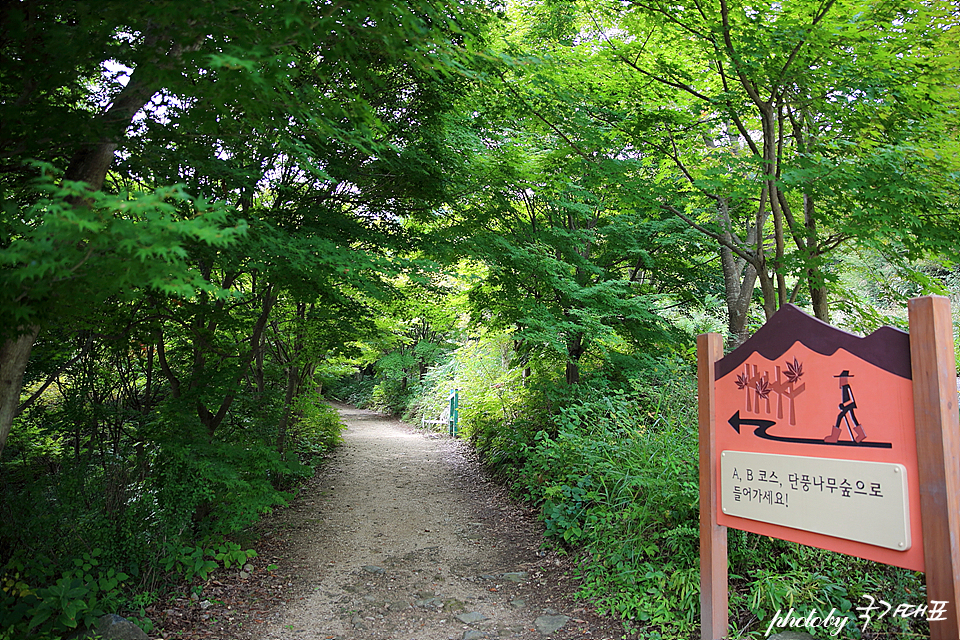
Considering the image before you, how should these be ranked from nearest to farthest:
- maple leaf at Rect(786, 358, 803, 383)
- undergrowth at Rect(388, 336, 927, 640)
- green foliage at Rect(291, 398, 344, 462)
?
maple leaf at Rect(786, 358, 803, 383)
undergrowth at Rect(388, 336, 927, 640)
green foliage at Rect(291, 398, 344, 462)

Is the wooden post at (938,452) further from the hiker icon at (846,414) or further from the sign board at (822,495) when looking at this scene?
the hiker icon at (846,414)

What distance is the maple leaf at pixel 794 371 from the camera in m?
2.82

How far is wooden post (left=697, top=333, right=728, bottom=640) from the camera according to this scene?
10.4 ft

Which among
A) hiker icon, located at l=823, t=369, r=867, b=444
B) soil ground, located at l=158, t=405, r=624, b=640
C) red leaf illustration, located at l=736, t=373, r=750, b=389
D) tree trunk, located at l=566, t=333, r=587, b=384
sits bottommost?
soil ground, located at l=158, t=405, r=624, b=640

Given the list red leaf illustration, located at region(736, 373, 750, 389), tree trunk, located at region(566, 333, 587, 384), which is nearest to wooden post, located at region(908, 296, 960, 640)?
red leaf illustration, located at region(736, 373, 750, 389)

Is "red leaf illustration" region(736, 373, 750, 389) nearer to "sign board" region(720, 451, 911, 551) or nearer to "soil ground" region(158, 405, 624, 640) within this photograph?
"sign board" region(720, 451, 911, 551)

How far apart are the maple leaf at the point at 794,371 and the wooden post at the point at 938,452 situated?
534 millimetres

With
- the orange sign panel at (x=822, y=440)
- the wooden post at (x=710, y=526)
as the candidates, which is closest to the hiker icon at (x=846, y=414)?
the orange sign panel at (x=822, y=440)

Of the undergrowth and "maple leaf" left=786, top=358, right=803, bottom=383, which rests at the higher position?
"maple leaf" left=786, top=358, right=803, bottom=383

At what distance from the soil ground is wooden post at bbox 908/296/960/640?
6.53 feet

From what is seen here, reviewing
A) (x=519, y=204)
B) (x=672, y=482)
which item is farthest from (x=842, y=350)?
(x=519, y=204)

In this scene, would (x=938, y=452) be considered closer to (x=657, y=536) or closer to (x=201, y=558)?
(x=657, y=536)

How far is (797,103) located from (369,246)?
400 cm

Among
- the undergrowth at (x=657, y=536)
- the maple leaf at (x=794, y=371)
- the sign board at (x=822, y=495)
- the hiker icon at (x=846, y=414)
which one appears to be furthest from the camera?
the undergrowth at (x=657, y=536)
